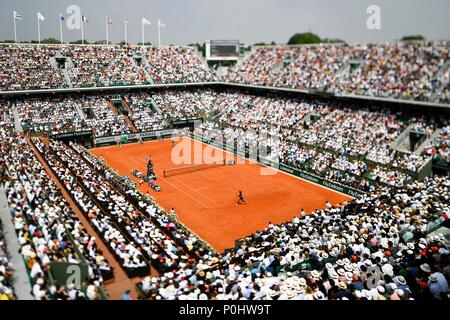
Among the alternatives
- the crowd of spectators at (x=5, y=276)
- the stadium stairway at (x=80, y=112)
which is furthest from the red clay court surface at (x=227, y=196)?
the crowd of spectators at (x=5, y=276)

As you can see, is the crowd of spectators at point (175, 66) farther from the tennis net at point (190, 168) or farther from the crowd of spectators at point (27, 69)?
the tennis net at point (190, 168)

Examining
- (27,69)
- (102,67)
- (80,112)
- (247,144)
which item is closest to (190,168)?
(247,144)

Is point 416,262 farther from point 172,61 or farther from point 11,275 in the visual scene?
point 172,61

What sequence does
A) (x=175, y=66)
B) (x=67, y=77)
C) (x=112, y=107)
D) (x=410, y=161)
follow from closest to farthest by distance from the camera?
(x=410, y=161), (x=67, y=77), (x=112, y=107), (x=175, y=66)

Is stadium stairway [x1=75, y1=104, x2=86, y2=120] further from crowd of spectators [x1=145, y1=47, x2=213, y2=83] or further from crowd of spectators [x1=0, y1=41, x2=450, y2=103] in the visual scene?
crowd of spectators [x1=145, y1=47, x2=213, y2=83]

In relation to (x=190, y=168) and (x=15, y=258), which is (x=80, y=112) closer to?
(x=190, y=168)

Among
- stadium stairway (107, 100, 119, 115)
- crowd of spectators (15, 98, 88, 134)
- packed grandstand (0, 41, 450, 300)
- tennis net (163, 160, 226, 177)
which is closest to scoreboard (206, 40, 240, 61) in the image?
packed grandstand (0, 41, 450, 300)
